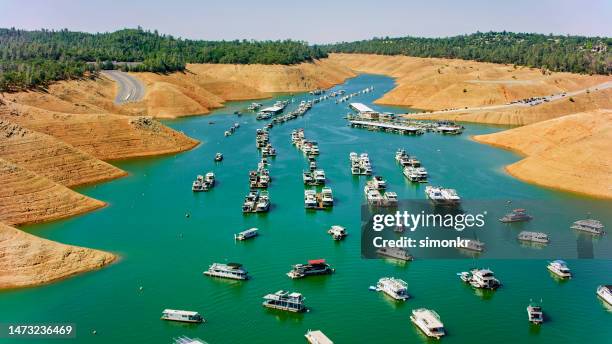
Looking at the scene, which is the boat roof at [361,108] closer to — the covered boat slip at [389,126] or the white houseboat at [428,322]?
the covered boat slip at [389,126]

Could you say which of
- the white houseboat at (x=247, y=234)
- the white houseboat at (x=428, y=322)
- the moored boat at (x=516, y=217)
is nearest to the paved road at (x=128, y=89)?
the white houseboat at (x=247, y=234)

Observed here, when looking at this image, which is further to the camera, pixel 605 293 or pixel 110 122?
pixel 110 122

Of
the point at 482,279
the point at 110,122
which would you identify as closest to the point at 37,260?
the point at 482,279

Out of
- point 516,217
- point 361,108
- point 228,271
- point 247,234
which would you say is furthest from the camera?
point 361,108

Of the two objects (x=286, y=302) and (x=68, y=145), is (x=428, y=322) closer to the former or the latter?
(x=286, y=302)

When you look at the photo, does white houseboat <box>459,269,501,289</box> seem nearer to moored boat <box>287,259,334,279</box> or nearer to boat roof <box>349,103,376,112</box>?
moored boat <box>287,259,334,279</box>
